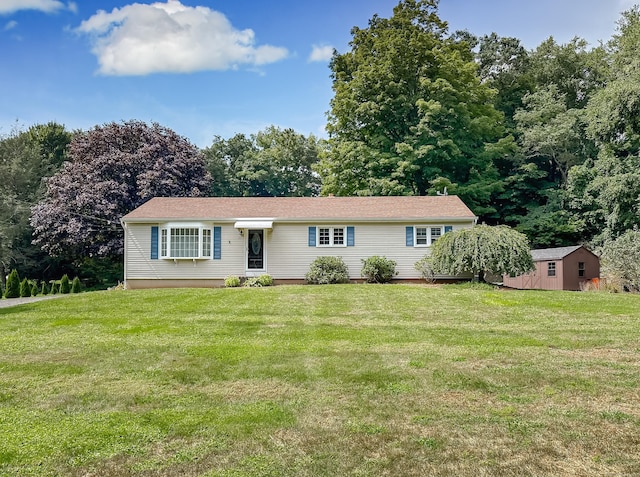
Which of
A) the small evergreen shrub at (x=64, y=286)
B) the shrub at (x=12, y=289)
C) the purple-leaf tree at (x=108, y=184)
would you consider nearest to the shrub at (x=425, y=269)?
the purple-leaf tree at (x=108, y=184)

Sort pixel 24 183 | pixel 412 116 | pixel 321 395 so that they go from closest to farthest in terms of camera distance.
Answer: pixel 321 395 → pixel 412 116 → pixel 24 183

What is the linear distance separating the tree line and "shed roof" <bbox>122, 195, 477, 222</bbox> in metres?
6.31

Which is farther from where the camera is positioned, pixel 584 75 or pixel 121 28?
pixel 584 75

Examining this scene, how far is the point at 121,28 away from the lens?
12.5 m

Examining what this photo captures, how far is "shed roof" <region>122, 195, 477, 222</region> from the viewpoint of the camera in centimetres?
1788

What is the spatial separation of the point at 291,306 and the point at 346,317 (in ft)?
6.05

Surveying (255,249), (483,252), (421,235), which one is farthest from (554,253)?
(255,249)

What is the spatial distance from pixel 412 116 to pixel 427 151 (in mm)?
3167

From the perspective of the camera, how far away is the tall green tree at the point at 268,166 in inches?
1537

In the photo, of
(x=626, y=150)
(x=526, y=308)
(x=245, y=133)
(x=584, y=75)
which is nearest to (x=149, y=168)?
(x=245, y=133)

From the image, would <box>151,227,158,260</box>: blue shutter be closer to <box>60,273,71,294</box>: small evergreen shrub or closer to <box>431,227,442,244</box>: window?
<box>60,273,71,294</box>: small evergreen shrub

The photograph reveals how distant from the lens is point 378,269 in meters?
17.3

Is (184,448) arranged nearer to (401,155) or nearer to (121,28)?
(121,28)

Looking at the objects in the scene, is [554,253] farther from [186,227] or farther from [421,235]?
[186,227]
